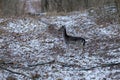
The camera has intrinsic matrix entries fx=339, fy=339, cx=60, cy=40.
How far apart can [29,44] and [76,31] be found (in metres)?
1.11

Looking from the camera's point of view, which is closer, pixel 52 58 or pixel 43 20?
pixel 52 58

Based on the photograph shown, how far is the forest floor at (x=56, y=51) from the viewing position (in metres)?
5.73

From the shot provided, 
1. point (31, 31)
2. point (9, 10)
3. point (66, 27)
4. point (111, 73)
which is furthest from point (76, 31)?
point (9, 10)

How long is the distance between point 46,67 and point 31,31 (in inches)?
62.9

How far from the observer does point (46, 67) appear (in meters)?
5.91

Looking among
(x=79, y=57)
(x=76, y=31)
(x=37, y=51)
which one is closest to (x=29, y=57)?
(x=37, y=51)

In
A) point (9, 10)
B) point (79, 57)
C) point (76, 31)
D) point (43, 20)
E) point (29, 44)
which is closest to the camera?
point (79, 57)

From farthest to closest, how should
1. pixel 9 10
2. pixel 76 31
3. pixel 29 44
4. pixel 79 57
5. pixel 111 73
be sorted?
pixel 9 10, pixel 76 31, pixel 29 44, pixel 79 57, pixel 111 73

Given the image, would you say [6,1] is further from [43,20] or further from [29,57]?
[29,57]

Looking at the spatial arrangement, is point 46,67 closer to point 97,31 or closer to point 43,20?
point 97,31

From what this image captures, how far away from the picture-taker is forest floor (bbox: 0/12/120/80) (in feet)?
18.8

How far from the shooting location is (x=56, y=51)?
6402 mm

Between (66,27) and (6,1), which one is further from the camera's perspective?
(6,1)

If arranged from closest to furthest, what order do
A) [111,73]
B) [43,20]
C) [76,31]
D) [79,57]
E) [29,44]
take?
[111,73] < [79,57] < [29,44] < [76,31] < [43,20]
